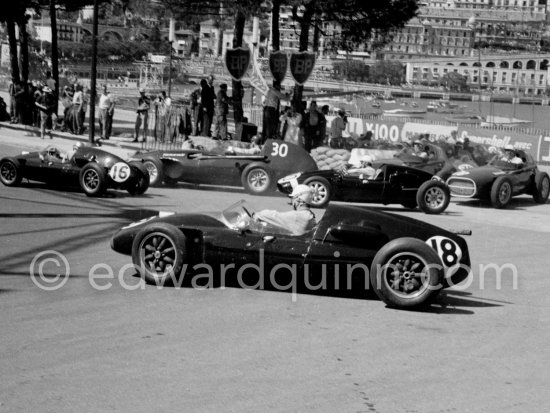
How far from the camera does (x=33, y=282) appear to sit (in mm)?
9953

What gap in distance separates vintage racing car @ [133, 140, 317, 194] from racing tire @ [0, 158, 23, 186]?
8.75ft

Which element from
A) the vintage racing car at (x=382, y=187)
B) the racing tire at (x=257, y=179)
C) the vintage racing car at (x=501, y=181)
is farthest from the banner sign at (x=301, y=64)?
the vintage racing car at (x=382, y=187)

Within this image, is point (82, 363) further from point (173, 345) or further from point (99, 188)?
point (99, 188)

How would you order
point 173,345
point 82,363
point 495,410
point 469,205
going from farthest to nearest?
point 469,205, point 173,345, point 82,363, point 495,410

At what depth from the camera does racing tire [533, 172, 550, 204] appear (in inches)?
834

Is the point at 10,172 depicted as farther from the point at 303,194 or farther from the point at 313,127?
the point at 313,127

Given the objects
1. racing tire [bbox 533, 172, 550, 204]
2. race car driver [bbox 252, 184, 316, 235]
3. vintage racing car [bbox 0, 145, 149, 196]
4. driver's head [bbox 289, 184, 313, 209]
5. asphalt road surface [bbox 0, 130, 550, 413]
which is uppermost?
driver's head [bbox 289, 184, 313, 209]

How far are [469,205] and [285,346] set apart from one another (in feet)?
42.9

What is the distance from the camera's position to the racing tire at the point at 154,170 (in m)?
18.8

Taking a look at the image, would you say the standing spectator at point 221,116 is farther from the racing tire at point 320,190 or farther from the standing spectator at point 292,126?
the racing tire at point 320,190

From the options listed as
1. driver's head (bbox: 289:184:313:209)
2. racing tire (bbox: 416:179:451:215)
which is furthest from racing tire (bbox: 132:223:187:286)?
racing tire (bbox: 416:179:451:215)

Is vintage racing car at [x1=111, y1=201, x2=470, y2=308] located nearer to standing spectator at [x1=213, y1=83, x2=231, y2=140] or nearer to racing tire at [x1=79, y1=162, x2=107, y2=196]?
racing tire at [x1=79, y1=162, x2=107, y2=196]

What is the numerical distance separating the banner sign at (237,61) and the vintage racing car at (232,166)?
369 inches

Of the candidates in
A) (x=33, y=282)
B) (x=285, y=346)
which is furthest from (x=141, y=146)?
(x=285, y=346)
